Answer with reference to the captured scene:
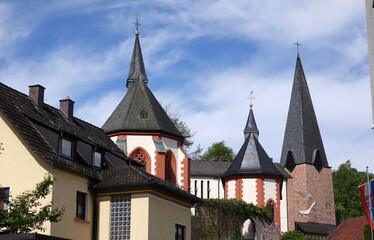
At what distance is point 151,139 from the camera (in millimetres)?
41156

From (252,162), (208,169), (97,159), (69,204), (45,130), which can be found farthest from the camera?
(208,169)

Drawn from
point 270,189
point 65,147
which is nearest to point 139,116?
point 270,189

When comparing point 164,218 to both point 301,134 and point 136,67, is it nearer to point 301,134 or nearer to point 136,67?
point 136,67

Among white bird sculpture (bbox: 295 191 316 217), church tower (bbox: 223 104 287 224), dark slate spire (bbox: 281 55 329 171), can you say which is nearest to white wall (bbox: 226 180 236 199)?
church tower (bbox: 223 104 287 224)

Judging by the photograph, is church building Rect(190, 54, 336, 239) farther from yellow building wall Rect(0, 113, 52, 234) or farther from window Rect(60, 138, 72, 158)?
yellow building wall Rect(0, 113, 52, 234)

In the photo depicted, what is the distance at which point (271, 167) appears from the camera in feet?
166

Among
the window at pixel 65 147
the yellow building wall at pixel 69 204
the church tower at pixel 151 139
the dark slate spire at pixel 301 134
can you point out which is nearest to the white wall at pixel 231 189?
the church tower at pixel 151 139

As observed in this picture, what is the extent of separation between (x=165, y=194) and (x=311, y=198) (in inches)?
1829

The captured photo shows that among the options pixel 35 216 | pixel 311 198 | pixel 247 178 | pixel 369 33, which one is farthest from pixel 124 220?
pixel 311 198

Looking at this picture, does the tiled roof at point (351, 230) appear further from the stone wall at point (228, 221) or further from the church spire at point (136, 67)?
the church spire at point (136, 67)

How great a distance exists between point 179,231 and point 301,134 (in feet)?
158

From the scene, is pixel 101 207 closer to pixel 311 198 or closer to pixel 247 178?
pixel 247 178

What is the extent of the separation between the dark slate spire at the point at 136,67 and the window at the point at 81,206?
25.3m

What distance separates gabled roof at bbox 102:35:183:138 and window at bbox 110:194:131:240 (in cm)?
1891
